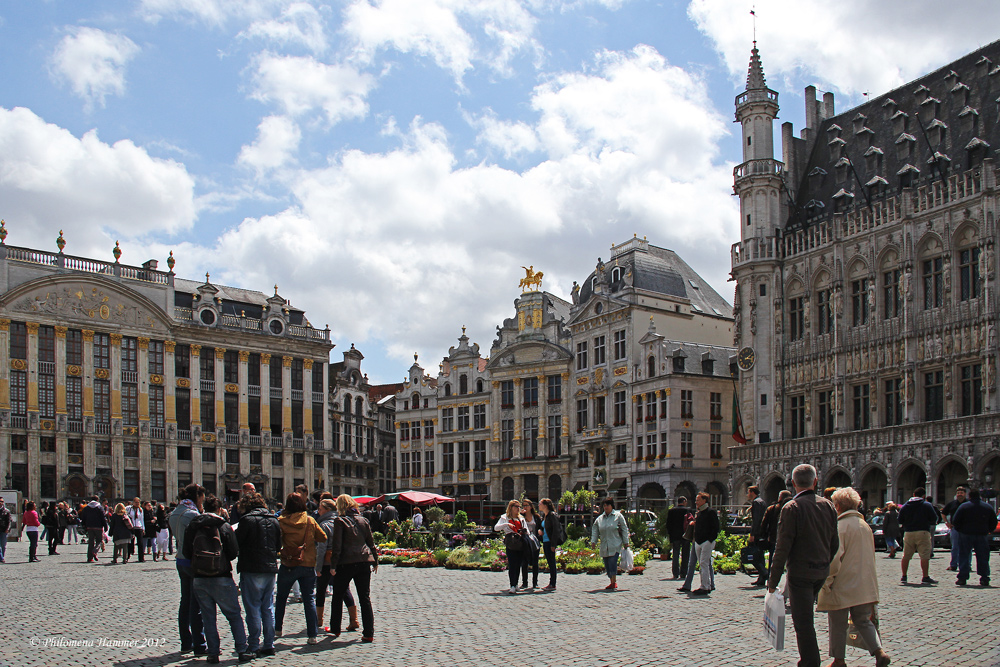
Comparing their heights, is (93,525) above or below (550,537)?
below

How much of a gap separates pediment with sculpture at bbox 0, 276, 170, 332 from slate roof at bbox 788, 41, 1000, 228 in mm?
38970

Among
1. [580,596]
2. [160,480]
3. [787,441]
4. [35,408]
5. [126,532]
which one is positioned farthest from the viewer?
[160,480]

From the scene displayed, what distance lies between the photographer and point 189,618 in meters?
12.0

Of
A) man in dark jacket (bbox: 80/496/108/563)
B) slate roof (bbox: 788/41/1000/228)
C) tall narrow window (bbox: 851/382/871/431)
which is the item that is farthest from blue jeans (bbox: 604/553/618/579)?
slate roof (bbox: 788/41/1000/228)

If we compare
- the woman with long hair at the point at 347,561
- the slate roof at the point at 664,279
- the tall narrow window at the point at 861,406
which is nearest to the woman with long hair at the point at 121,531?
the woman with long hair at the point at 347,561

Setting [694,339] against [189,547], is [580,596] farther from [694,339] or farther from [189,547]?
[694,339]

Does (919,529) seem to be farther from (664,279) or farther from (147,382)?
(147,382)

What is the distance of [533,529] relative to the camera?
1994 cm

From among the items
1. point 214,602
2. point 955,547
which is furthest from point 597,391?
point 214,602

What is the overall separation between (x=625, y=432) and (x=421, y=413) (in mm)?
18455

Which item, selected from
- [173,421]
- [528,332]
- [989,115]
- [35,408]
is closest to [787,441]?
[989,115]

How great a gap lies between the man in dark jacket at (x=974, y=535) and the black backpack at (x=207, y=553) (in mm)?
13168

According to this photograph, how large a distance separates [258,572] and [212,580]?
1.92 ft

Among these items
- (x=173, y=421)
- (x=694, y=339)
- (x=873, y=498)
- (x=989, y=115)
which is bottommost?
(x=873, y=498)
